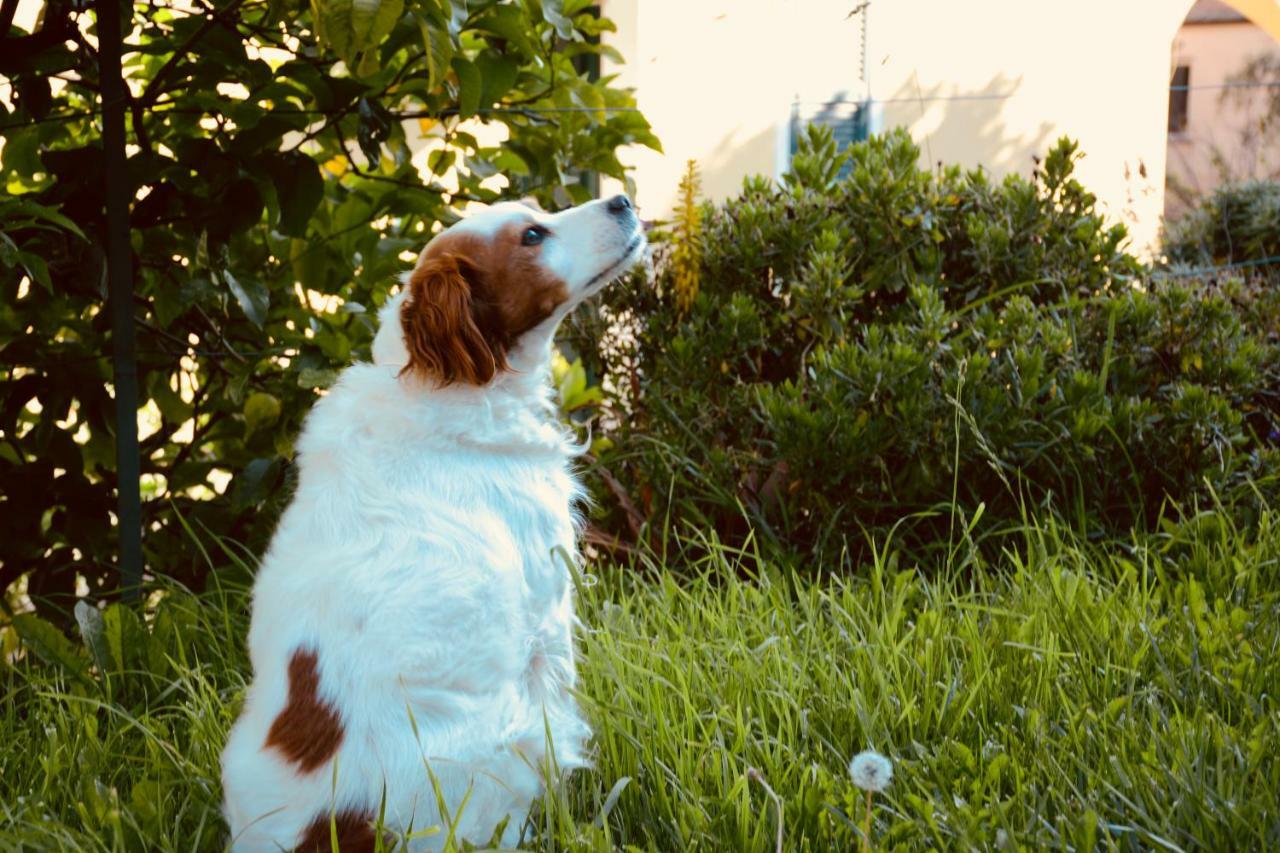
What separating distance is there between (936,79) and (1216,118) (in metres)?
12.1

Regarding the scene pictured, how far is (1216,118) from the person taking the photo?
18.5 metres

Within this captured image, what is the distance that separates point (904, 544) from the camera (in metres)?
3.41

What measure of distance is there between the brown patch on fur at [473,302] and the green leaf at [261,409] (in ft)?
2.86

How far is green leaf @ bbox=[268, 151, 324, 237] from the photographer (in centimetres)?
285

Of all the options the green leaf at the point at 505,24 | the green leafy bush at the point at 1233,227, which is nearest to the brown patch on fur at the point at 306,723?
the green leaf at the point at 505,24

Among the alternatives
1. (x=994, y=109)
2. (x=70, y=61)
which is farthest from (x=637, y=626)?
(x=994, y=109)

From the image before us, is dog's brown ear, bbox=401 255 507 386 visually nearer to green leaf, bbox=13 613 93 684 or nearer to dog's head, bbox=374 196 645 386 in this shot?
dog's head, bbox=374 196 645 386

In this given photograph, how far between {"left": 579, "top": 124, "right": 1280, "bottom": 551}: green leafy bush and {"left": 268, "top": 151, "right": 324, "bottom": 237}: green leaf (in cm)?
110

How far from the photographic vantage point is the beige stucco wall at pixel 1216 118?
1437 centimetres

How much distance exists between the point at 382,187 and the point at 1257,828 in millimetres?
2485

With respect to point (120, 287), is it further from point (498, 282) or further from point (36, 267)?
point (498, 282)

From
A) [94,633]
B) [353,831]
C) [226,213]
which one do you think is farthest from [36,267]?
[353,831]

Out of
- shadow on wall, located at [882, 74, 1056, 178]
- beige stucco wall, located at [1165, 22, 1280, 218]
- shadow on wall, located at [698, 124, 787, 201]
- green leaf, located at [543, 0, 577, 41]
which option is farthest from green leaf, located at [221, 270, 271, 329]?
beige stucco wall, located at [1165, 22, 1280, 218]

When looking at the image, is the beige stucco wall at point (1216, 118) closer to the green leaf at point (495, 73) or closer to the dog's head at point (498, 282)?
the green leaf at point (495, 73)
